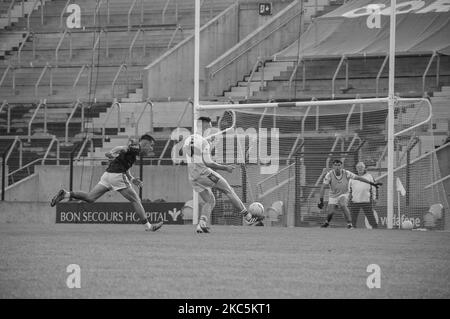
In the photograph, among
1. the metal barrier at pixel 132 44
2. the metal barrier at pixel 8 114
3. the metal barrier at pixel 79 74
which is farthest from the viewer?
the metal barrier at pixel 132 44

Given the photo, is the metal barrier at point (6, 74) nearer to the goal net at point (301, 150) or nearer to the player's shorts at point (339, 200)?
the goal net at point (301, 150)

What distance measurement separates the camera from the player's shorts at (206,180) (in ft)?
73.3

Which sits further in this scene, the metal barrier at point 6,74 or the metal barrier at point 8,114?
the metal barrier at point 6,74

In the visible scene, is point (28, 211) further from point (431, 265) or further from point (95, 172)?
point (431, 265)

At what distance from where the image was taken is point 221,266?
13.2 m

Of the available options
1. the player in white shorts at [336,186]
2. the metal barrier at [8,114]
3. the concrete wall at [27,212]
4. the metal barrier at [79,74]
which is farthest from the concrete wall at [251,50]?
the player in white shorts at [336,186]

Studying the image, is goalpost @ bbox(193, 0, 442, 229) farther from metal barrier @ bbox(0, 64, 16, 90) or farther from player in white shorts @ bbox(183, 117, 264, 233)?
metal barrier @ bbox(0, 64, 16, 90)

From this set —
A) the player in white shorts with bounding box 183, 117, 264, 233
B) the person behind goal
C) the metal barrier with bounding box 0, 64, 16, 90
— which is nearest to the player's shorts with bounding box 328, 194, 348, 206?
the person behind goal

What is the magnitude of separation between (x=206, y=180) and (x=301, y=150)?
705 centimetres

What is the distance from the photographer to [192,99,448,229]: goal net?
1102 inches

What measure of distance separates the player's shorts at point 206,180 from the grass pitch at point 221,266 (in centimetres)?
229

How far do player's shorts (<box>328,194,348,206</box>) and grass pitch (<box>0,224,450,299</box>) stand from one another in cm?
659
